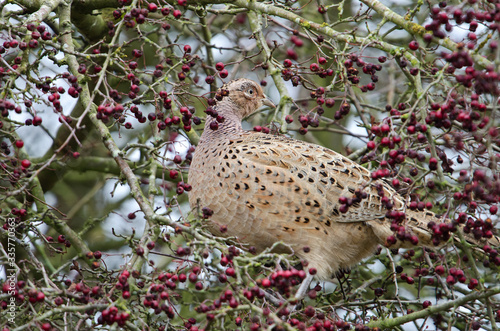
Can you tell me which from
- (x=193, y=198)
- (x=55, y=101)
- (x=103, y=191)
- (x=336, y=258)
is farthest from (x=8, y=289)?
(x=103, y=191)

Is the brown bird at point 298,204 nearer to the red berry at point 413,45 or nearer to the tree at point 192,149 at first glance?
the tree at point 192,149

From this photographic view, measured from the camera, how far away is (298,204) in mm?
5395

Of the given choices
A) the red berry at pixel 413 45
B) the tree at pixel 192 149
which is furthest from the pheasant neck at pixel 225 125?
the red berry at pixel 413 45

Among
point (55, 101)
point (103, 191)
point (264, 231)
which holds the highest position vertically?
point (55, 101)

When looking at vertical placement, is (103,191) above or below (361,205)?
below

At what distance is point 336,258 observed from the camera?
555 cm

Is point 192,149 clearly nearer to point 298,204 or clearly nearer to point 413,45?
point 298,204

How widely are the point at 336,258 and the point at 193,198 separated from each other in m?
1.42

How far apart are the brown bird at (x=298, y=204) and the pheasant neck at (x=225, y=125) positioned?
1.09 feet

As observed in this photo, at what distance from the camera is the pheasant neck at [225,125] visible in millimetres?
6023

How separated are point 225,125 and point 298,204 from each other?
1304 mm

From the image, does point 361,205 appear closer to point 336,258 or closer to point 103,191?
point 336,258

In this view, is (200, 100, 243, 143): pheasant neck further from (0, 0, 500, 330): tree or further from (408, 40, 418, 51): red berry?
(408, 40, 418, 51): red berry

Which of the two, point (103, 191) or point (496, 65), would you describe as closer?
point (496, 65)
